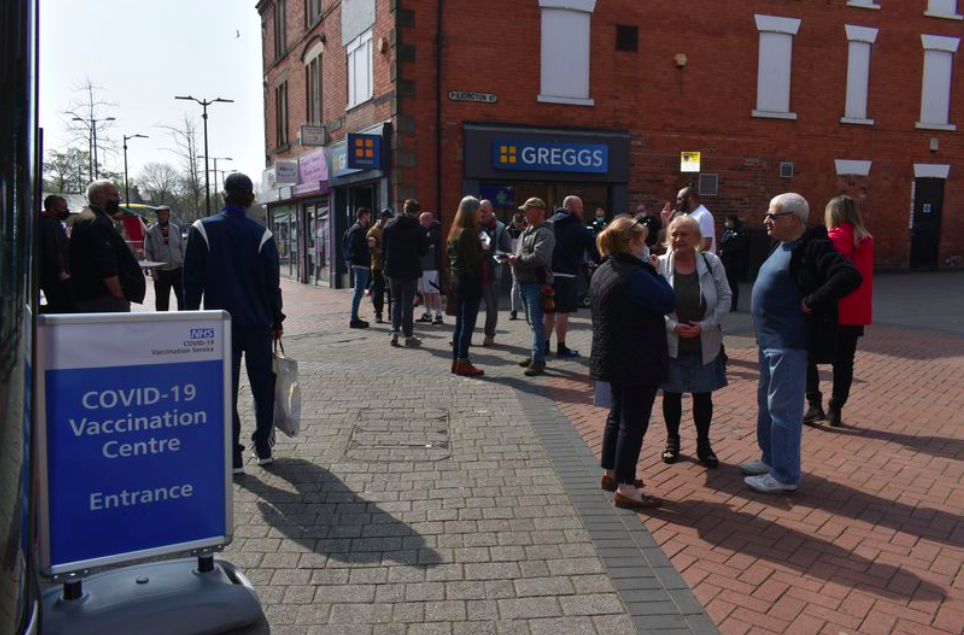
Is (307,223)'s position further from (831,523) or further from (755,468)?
(831,523)

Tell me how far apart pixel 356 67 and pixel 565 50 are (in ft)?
16.0

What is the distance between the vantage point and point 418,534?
4.14m

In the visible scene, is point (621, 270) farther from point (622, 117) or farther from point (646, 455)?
point (622, 117)

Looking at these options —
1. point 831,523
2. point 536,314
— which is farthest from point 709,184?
point 831,523

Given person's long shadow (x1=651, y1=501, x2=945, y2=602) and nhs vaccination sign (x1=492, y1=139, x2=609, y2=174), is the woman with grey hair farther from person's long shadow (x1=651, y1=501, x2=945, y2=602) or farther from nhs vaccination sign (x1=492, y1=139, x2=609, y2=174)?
nhs vaccination sign (x1=492, y1=139, x2=609, y2=174)

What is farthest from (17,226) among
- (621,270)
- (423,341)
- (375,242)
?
(375,242)

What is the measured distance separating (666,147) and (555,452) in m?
13.0

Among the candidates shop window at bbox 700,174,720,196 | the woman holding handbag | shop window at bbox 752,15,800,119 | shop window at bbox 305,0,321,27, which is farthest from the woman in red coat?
shop window at bbox 305,0,321,27

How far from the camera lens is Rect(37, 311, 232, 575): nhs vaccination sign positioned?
3.01 meters

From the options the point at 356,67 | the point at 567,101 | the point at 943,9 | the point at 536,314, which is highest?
the point at 943,9

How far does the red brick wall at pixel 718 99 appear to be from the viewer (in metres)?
15.6

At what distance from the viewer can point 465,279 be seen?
26.4ft

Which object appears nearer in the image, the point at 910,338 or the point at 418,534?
the point at 418,534

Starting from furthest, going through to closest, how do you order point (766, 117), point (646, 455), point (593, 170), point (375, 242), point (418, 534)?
1. point (766, 117)
2. point (593, 170)
3. point (375, 242)
4. point (646, 455)
5. point (418, 534)
